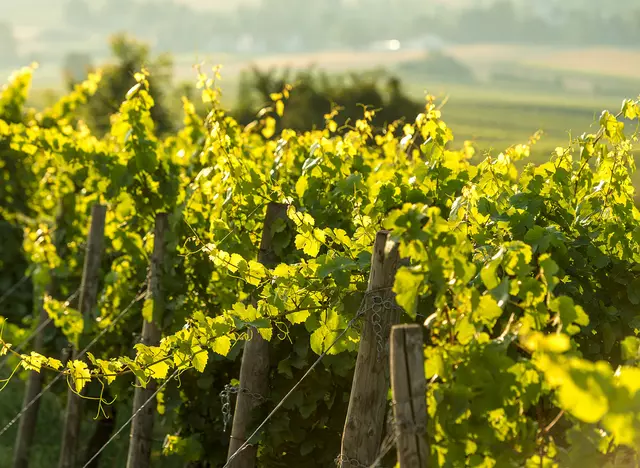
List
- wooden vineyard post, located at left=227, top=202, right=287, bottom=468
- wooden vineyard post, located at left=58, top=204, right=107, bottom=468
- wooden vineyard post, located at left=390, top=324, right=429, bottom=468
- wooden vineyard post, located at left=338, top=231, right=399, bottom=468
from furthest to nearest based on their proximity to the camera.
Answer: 1. wooden vineyard post, located at left=58, top=204, right=107, bottom=468
2. wooden vineyard post, located at left=227, top=202, right=287, bottom=468
3. wooden vineyard post, located at left=338, top=231, right=399, bottom=468
4. wooden vineyard post, located at left=390, top=324, right=429, bottom=468

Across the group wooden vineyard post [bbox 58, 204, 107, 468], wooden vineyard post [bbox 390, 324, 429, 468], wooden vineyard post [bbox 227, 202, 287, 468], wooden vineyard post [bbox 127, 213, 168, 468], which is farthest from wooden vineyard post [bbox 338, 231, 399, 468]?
wooden vineyard post [bbox 58, 204, 107, 468]

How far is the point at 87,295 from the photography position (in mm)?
6156

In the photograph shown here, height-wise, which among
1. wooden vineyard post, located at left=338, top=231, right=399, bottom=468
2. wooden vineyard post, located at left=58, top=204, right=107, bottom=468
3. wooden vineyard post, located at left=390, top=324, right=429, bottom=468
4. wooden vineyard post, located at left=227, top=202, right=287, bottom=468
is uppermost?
wooden vineyard post, located at left=58, top=204, right=107, bottom=468

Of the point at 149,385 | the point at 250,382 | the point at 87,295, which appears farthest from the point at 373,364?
the point at 87,295

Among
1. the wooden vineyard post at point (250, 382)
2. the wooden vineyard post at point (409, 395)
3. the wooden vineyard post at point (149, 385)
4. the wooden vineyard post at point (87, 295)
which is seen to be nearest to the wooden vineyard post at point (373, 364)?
the wooden vineyard post at point (409, 395)

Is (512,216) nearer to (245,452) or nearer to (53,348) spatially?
(245,452)

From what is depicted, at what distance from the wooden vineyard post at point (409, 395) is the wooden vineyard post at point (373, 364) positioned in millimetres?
515

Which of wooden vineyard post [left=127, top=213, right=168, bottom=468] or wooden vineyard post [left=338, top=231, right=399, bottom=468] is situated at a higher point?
wooden vineyard post [left=127, top=213, right=168, bottom=468]

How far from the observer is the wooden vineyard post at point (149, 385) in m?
5.20

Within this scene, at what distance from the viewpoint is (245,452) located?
446 centimetres

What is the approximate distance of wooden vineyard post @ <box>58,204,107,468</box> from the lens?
5996 millimetres

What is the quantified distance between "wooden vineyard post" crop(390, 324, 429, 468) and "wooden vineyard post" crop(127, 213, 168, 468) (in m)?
2.85

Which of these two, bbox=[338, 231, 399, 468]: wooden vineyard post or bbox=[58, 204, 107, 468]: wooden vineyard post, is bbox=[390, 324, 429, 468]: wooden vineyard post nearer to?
bbox=[338, 231, 399, 468]: wooden vineyard post

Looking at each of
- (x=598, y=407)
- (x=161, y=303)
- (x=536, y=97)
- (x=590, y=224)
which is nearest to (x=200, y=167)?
(x=161, y=303)
